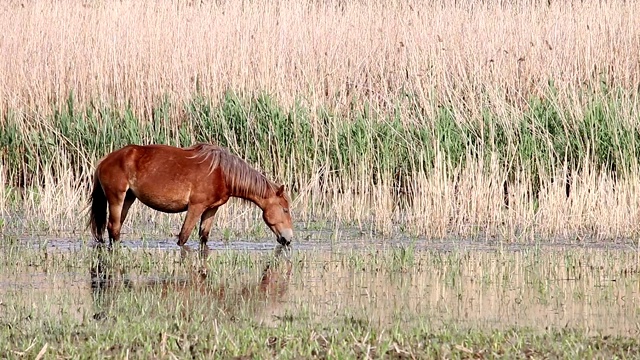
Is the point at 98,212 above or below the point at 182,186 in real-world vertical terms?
below

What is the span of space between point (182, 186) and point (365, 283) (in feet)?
7.69

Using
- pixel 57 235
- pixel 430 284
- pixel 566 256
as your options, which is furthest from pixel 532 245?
pixel 57 235

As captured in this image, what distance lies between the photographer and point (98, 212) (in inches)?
352

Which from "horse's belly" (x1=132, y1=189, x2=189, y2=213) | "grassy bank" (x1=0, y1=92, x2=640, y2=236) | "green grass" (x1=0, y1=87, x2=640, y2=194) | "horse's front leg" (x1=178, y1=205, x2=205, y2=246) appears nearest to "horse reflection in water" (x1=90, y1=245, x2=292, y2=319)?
"horse's front leg" (x1=178, y1=205, x2=205, y2=246)

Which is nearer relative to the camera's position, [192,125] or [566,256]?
[566,256]

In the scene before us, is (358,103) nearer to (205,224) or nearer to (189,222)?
(205,224)

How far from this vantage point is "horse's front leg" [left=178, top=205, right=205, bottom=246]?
870 centimetres

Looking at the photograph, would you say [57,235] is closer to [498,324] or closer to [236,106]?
[236,106]

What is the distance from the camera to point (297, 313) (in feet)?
19.6

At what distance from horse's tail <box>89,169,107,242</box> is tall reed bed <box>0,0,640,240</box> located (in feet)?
3.09

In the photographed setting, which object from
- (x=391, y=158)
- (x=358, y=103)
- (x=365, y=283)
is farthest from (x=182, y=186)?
(x=358, y=103)

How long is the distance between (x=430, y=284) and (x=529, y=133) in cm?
439

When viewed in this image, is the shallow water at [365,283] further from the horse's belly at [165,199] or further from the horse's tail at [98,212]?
the horse's belly at [165,199]

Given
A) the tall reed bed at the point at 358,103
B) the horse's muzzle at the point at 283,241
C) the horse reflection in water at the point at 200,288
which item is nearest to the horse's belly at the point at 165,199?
the horse's muzzle at the point at 283,241
